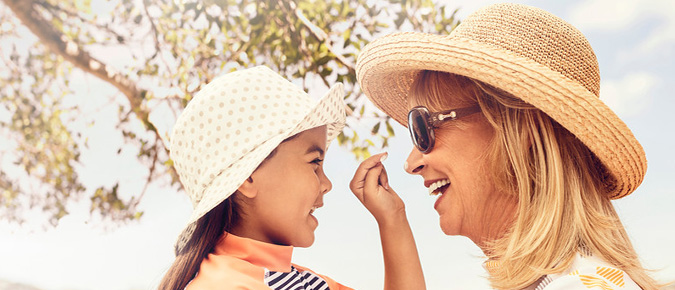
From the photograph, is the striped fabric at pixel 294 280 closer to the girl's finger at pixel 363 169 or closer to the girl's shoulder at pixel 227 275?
the girl's shoulder at pixel 227 275

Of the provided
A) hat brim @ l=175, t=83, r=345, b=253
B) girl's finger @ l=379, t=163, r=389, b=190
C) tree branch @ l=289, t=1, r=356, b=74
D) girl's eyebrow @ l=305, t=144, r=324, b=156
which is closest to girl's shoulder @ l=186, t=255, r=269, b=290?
hat brim @ l=175, t=83, r=345, b=253

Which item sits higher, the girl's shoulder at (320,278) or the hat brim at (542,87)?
the hat brim at (542,87)

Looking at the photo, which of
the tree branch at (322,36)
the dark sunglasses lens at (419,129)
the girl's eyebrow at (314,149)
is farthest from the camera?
the tree branch at (322,36)

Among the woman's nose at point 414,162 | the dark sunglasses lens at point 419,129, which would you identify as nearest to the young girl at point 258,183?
the woman's nose at point 414,162

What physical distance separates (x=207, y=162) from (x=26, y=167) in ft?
11.2

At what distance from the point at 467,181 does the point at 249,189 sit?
32.0 inches

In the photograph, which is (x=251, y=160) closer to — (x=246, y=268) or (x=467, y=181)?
(x=246, y=268)

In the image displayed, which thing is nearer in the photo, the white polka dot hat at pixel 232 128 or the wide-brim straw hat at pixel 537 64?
the wide-brim straw hat at pixel 537 64

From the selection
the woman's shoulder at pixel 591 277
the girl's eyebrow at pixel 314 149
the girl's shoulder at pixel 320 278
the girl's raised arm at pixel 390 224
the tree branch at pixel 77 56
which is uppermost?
the tree branch at pixel 77 56

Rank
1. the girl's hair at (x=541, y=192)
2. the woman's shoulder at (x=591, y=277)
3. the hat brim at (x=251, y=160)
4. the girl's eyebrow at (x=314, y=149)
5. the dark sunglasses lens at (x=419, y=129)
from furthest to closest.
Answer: the girl's eyebrow at (x=314, y=149) < the dark sunglasses lens at (x=419, y=129) < the hat brim at (x=251, y=160) < the girl's hair at (x=541, y=192) < the woman's shoulder at (x=591, y=277)

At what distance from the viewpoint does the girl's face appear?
2107 millimetres

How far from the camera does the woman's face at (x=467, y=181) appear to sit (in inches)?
76.8

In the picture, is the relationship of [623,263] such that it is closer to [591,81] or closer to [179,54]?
[591,81]

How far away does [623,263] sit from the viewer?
162 centimetres
